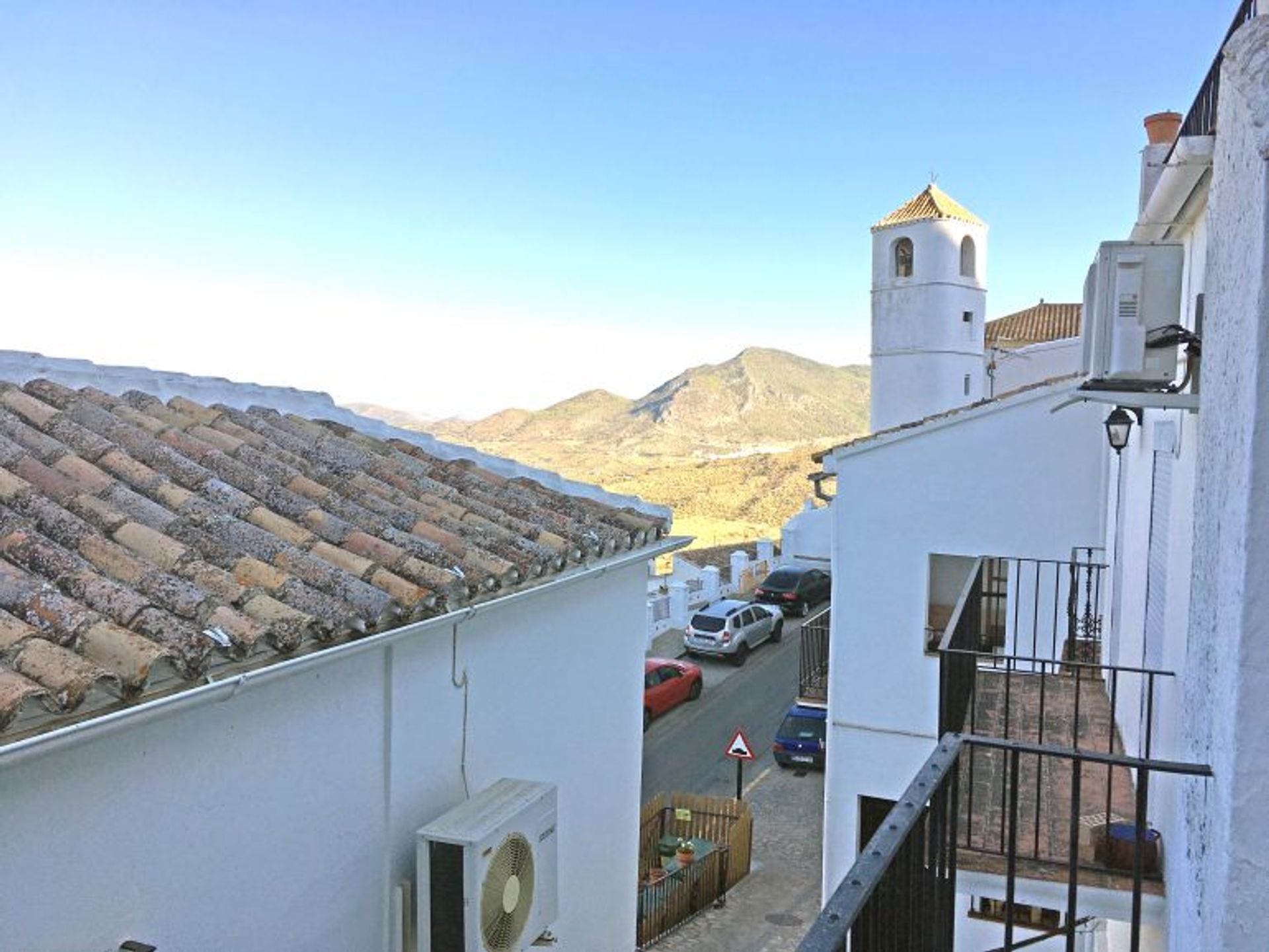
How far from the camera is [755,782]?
50.0 ft

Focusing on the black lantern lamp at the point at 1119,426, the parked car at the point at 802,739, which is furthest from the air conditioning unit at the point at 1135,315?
the parked car at the point at 802,739

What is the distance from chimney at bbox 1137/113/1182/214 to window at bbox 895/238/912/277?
40.0 feet

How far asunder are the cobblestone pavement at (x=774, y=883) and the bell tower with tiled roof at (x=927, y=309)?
703 centimetres

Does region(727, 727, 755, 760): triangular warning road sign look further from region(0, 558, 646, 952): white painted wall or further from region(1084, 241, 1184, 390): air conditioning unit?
region(1084, 241, 1184, 390): air conditioning unit

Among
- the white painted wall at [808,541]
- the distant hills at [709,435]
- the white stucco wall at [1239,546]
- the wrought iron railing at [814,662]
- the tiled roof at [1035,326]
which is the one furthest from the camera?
the distant hills at [709,435]

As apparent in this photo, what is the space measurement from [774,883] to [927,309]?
10.5 m

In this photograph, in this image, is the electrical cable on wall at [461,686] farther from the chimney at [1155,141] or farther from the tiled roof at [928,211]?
the tiled roof at [928,211]

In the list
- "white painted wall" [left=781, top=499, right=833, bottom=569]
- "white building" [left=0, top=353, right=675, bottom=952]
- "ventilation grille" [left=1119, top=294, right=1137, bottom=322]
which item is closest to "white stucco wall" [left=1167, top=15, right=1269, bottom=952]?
"ventilation grille" [left=1119, top=294, right=1137, bottom=322]

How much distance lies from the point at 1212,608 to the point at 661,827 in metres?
10.7

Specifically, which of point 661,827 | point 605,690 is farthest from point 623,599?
point 661,827

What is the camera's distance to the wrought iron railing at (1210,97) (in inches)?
133

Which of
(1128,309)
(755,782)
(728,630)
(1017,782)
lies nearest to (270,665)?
Result: (1017,782)

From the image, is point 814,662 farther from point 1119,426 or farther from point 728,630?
point 728,630

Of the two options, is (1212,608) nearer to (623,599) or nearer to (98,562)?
(98,562)
